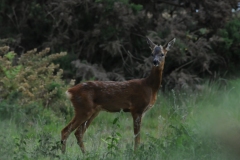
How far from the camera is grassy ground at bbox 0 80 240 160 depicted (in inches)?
181

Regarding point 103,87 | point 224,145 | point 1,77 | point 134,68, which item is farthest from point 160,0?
point 224,145

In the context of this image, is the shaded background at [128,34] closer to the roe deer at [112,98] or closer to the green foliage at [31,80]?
the green foliage at [31,80]

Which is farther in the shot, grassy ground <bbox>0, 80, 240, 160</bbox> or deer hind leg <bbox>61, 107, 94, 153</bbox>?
deer hind leg <bbox>61, 107, 94, 153</bbox>

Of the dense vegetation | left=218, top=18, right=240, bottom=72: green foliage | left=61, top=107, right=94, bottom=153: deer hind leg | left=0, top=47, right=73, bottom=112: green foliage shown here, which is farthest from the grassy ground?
left=218, top=18, right=240, bottom=72: green foliage

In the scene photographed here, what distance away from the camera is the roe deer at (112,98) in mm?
8852

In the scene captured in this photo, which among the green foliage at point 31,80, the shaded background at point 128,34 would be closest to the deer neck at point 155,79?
the green foliage at point 31,80

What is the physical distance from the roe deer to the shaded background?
3.49 meters

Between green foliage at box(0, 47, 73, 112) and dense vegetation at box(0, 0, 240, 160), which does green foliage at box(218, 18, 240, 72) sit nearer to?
dense vegetation at box(0, 0, 240, 160)

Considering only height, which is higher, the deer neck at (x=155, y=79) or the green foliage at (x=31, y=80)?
the deer neck at (x=155, y=79)

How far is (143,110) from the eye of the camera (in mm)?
9164

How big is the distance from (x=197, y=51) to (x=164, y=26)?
999mm

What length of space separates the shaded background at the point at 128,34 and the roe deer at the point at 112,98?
3486 millimetres

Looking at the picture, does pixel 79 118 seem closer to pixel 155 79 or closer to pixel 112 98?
Result: pixel 112 98

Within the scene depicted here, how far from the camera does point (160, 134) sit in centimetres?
797
